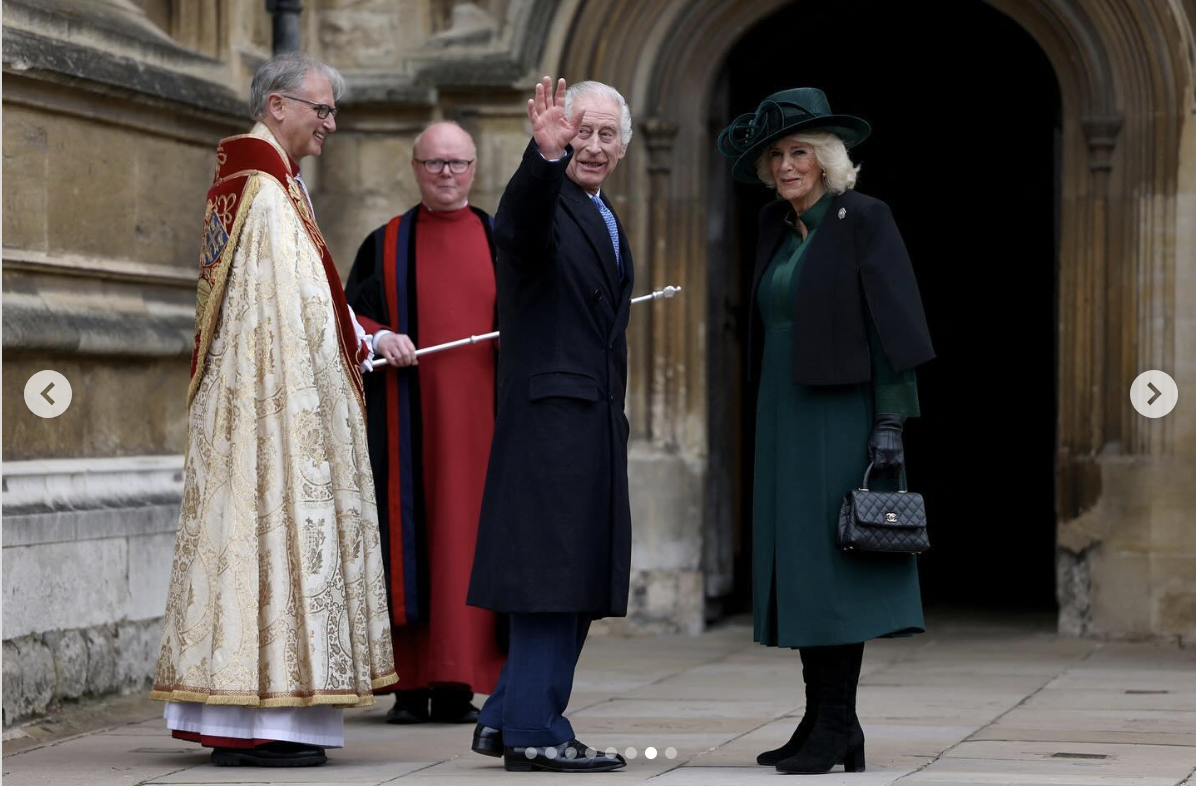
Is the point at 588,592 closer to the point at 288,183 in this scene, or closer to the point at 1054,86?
the point at 288,183

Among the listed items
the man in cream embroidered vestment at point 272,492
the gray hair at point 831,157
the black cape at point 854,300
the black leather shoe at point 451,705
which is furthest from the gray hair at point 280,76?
the black leather shoe at point 451,705

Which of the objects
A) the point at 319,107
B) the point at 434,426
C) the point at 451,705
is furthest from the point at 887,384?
the point at 451,705

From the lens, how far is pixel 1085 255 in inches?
350

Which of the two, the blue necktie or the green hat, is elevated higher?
the green hat

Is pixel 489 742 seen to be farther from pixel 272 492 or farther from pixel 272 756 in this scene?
pixel 272 492

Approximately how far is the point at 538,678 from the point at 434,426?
5.35ft

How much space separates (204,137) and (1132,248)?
12.4ft

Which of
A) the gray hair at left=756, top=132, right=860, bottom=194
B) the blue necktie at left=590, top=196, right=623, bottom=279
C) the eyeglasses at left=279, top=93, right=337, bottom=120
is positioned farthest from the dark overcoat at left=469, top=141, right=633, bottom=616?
the eyeglasses at left=279, top=93, right=337, bottom=120

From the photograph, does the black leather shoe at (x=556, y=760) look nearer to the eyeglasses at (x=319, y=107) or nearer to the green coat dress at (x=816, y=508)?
the green coat dress at (x=816, y=508)

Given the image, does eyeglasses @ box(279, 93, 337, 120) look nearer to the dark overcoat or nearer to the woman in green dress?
the dark overcoat

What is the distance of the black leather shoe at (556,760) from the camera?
5.13 m

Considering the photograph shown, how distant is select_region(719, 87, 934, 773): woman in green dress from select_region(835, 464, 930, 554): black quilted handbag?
89 mm

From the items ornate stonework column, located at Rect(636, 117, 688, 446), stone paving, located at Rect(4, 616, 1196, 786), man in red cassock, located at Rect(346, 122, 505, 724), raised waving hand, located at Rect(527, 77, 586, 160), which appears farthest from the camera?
ornate stonework column, located at Rect(636, 117, 688, 446)

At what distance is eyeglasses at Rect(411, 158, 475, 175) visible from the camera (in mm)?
6629
